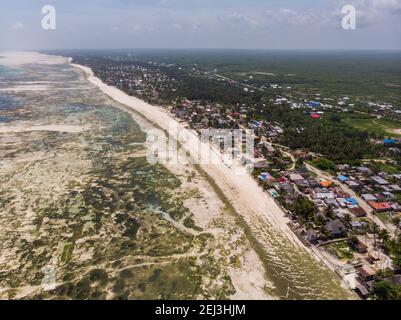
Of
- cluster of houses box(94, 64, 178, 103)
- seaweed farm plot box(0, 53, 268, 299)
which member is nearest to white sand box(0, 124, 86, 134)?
seaweed farm plot box(0, 53, 268, 299)

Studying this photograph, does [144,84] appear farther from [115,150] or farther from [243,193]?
[243,193]

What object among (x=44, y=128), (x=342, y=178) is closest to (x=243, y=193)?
(x=342, y=178)

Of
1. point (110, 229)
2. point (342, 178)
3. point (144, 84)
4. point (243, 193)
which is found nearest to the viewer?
point (110, 229)

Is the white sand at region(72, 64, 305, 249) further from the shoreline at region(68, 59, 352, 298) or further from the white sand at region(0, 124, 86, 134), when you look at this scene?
the white sand at region(0, 124, 86, 134)

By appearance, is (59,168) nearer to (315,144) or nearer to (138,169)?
(138,169)

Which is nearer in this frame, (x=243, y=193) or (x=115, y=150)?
(x=243, y=193)

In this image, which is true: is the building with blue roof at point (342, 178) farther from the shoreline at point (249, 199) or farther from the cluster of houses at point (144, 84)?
the cluster of houses at point (144, 84)

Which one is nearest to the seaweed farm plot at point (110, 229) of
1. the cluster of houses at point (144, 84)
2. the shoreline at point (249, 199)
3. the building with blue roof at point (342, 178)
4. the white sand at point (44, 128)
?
the shoreline at point (249, 199)
